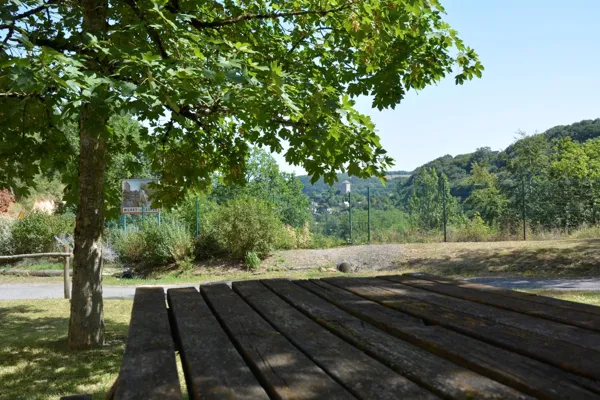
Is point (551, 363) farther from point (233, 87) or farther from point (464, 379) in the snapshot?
point (233, 87)

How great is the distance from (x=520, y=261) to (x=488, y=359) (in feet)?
45.3

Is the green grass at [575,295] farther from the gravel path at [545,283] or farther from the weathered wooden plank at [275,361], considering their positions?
the weathered wooden plank at [275,361]

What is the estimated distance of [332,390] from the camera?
1306mm

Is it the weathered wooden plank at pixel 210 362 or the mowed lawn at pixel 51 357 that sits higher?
the weathered wooden plank at pixel 210 362

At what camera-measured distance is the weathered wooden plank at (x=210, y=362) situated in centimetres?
134

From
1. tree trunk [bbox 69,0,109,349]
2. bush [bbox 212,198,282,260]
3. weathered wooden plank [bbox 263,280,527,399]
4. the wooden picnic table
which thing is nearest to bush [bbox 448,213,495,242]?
bush [bbox 212,198,282,260]

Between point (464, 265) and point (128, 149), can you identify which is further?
point (464, 265)

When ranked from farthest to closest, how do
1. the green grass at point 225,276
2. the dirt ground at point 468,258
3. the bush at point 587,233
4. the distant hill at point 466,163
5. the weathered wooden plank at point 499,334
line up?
the distant hill at point 466,163
the bush at point 587,233
the green grass at point 225,276
the dirt ground at point 468,258
the weathered wooden plank at point 499,334

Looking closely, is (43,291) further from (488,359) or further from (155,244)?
(488,359)

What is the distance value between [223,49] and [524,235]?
1677 cm

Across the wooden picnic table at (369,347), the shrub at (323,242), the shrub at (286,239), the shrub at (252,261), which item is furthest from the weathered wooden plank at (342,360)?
the shrub at (323,242)

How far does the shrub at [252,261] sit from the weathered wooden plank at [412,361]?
13.5 m

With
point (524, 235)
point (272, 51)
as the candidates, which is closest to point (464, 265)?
point (524, 235)

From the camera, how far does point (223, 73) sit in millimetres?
3670
